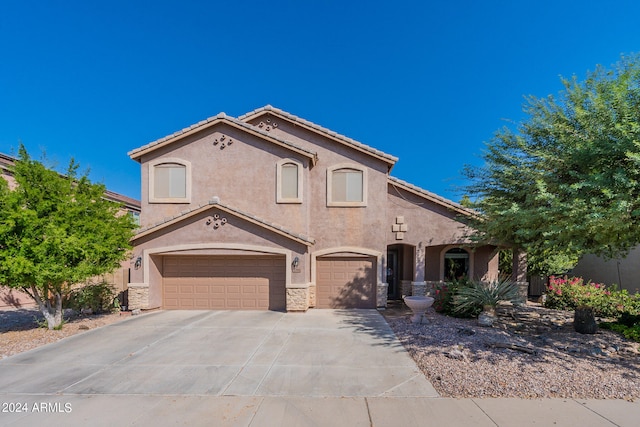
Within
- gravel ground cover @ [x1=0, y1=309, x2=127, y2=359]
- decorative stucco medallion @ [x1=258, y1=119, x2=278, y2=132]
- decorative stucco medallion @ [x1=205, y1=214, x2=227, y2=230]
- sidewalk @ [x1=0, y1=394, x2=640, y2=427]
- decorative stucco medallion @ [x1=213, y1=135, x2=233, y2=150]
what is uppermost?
decorative stucco medallion @ [x1=258, y1=119, x2=278, y2=132]

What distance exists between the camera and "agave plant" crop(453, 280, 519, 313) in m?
10.7

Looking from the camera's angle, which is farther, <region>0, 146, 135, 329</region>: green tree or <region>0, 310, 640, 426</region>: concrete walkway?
<region>0, 146, 135, 329</region>: green tree

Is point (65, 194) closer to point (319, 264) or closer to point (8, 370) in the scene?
point (8, 370)

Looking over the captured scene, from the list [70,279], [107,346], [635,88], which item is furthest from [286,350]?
[635,88]

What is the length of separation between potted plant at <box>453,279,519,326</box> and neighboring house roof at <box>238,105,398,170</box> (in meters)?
6.09

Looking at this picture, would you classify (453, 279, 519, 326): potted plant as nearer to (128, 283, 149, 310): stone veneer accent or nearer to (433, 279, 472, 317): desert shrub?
(433, 279, 472, 317): desert shrub

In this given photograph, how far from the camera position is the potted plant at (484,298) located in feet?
34.3

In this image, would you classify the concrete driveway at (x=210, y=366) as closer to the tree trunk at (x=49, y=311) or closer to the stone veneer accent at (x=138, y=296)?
the tree trunk at (x=49, y=311)

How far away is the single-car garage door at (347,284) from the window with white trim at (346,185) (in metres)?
2.56

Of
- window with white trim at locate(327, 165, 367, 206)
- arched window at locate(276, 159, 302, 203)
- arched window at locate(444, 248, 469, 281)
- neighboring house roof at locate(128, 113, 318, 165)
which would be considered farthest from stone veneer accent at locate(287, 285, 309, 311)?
arched window at locate(444, 248, 469, 281)

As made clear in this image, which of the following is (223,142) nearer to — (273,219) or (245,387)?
(273,219)

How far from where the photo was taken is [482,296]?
10805mm

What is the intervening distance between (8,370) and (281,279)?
8119mm

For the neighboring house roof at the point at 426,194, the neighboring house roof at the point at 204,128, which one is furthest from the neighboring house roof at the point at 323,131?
the neighboring house roof at the point at 204,128
